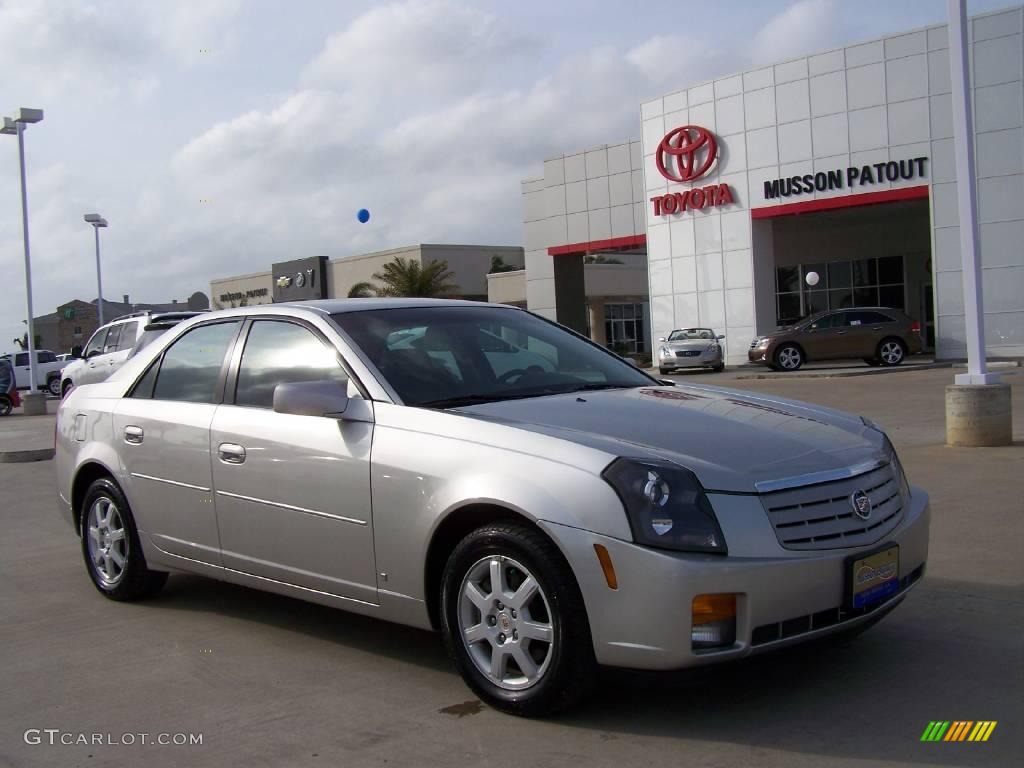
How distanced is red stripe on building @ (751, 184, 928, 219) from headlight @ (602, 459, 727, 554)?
97.1 ft

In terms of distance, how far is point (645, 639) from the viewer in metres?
3.58

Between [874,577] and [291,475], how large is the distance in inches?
97.0

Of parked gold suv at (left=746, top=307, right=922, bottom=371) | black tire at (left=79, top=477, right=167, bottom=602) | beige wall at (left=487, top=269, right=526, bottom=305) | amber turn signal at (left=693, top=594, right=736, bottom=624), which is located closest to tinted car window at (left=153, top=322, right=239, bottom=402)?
black tire at (left=79, top=477, right=167, bottom=602)

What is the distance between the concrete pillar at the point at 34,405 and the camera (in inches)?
1110

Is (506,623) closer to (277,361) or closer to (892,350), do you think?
(277,361)

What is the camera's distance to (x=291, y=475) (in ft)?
15.6

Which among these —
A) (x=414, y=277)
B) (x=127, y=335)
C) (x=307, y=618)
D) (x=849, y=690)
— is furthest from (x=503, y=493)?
(x=414, y=277)

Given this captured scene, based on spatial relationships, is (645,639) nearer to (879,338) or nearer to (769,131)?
(879,338)

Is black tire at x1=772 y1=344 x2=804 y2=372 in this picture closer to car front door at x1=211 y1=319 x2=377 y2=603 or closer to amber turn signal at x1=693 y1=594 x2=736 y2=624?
car front door at x1=211 y1=319 x2=377 y2=603

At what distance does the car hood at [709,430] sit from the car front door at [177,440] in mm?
Answer: 1673

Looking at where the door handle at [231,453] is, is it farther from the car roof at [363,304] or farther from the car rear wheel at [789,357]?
the car rear wheel at [789,357]

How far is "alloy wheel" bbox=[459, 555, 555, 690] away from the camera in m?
3.84

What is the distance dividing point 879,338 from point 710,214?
9.10m

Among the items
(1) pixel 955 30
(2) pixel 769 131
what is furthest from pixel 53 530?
(2) pixel 769 131
